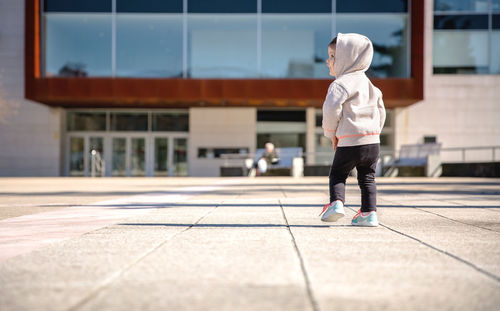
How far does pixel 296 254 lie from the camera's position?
2691 mm

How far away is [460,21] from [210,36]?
11.2 metres

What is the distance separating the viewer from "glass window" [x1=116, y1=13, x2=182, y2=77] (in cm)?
2033

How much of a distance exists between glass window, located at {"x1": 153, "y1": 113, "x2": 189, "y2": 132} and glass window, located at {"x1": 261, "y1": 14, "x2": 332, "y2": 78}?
484 cm

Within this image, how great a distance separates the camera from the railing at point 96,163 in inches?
894

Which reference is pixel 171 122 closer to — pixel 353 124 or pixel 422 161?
pixel 422 161

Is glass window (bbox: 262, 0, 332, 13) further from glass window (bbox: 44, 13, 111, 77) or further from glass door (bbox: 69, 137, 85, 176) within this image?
glass door (bbox: 69, 137, 85, 176)

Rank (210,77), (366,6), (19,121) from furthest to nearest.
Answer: (19,121) < (366,6) < (210,77)

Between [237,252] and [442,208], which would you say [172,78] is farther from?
[237,252]

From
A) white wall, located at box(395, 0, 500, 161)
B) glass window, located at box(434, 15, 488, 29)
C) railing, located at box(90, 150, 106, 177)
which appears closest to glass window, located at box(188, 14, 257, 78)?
railing, located at box(90, 150, 106, 177)

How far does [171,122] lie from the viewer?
910 inches

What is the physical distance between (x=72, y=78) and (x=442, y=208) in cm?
1753

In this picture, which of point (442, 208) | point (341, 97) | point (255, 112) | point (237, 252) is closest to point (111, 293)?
point (237, 252)

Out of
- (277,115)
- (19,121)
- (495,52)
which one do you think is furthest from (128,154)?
(495,52)

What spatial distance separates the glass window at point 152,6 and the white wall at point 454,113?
10.9 meters
